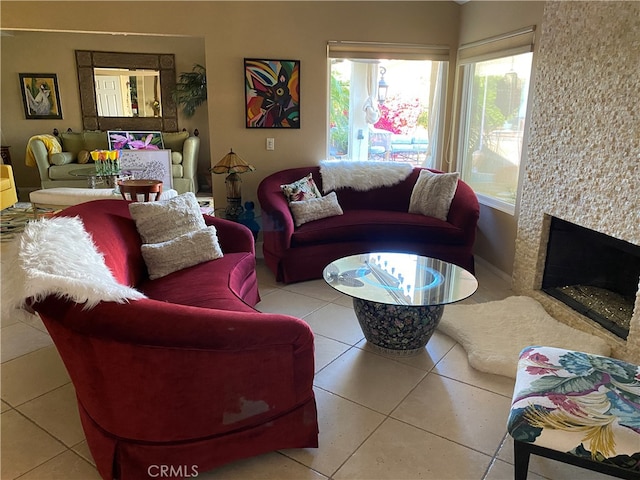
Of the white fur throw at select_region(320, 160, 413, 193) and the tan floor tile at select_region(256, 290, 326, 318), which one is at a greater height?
the white fur throw at select_region(320, 160, 413, 193)

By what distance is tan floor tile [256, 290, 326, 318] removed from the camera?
10.8ft

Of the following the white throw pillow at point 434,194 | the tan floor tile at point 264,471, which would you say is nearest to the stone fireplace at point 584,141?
the white throw pillow at point 434,194

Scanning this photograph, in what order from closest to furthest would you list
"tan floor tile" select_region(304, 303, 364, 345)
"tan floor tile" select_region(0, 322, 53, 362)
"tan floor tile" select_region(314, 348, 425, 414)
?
1. "tan floor tile" select_region(314, 348, 425, 414)
2. "tan floor tile" select_region(0, 322, 53, 362)
3. "tan floor tile" select_region(304, 303, 364, 345)

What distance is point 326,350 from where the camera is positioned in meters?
2.78

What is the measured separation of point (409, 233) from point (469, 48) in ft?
6.35

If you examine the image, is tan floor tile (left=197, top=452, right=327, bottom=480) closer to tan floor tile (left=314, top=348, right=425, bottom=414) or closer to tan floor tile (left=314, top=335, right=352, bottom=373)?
tan floor tile (left=314, top=348, right=425, bottom=414)

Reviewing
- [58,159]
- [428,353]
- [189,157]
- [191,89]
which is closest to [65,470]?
[428,353]

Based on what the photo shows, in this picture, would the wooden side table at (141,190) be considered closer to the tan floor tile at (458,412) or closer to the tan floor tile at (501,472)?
the tan floor tile at (458,412)

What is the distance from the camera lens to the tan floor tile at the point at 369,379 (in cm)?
233

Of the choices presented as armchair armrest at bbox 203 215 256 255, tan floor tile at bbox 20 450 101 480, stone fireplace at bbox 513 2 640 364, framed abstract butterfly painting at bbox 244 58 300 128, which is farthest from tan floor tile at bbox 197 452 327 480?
framed abstract butterfly painting at bbox 244 58 300 128

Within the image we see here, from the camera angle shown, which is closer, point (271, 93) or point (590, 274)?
point (590, 274)

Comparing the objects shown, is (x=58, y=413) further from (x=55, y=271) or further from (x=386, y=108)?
(x=386, y=108)

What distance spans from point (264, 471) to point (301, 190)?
8.57 ft
